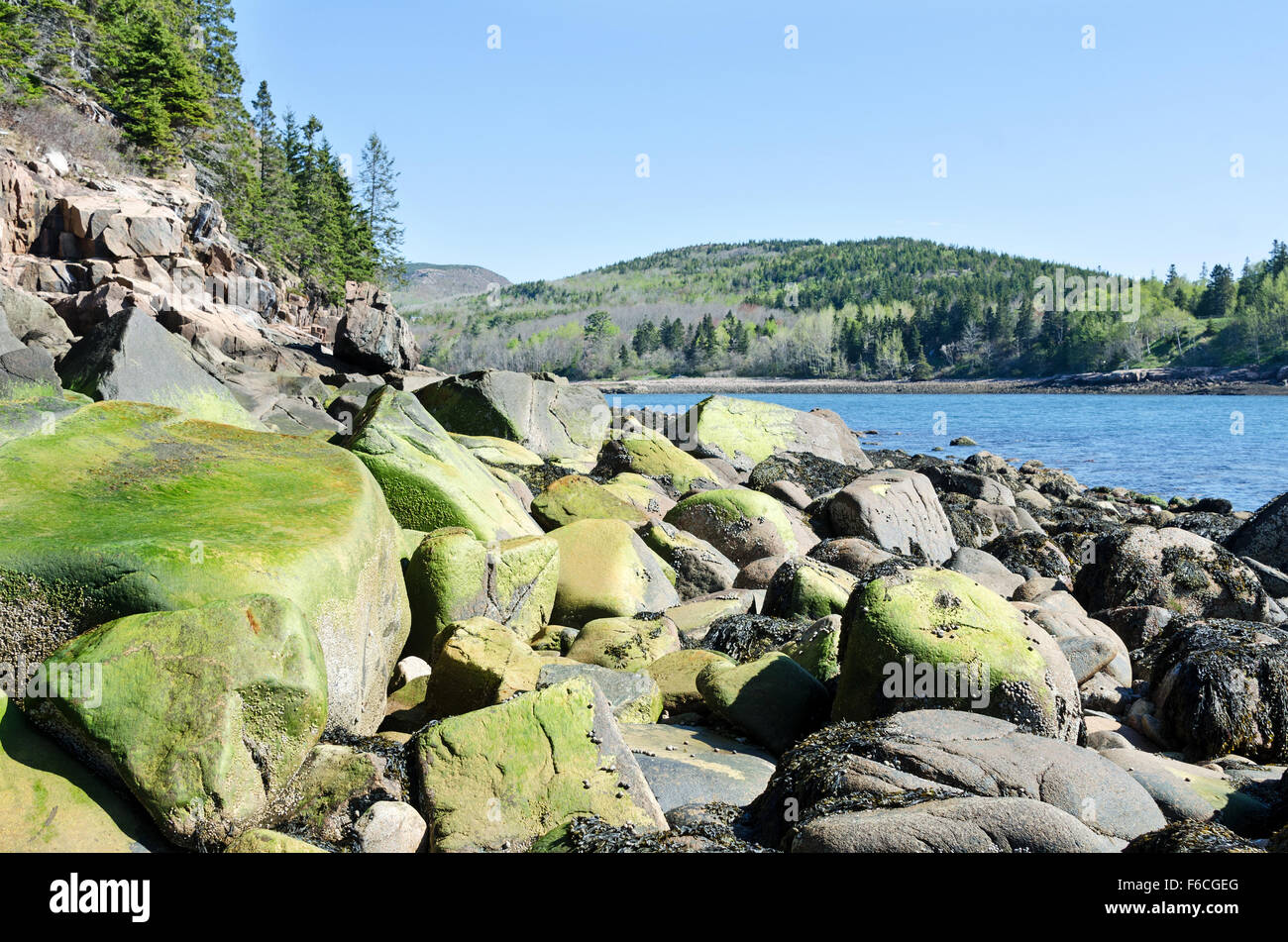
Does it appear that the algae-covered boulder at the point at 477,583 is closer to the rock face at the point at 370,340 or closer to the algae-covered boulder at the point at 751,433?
the algae-covered boulder at the point at 751,433

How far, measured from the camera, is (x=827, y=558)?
36.1 feet

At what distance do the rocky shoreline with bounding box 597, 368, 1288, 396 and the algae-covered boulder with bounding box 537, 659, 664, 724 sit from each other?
339ft

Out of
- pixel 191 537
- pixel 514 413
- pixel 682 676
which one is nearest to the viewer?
pixel 191 537

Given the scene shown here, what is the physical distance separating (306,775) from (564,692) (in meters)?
1.36

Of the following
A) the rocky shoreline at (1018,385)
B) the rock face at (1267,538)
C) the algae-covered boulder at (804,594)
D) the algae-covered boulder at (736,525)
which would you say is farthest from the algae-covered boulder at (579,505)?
the rocky shoreline at (1018,385)

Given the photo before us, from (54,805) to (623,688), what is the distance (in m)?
3.32

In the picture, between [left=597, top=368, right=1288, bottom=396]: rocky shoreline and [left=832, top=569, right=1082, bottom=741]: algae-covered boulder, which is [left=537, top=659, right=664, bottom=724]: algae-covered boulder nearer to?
[left=832, top=569, right=1082, bottom=741]: algae-covered boulder

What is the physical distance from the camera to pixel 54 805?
3961mm

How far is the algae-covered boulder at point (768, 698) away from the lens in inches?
243

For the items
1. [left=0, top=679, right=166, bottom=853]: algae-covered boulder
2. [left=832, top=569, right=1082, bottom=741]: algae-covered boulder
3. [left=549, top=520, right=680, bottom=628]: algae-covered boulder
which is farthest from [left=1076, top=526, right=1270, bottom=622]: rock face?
[left=0, top=679, right=166, bottom=853]: algae-covered boulder

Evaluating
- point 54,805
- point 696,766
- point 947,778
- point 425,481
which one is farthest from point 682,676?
point 54,805

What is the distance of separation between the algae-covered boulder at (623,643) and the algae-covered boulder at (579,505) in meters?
2.91

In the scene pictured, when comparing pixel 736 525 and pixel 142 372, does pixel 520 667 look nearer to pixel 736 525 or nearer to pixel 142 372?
pixel 736 525
